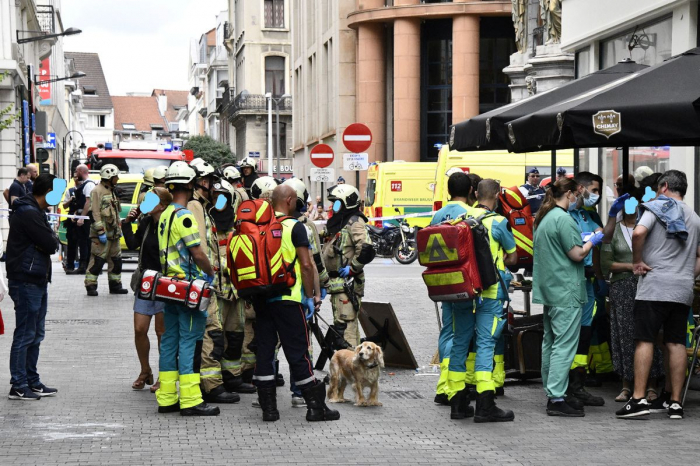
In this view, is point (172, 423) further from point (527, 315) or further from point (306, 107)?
point (306, 107)

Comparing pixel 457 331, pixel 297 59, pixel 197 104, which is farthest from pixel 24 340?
pixel 197 104

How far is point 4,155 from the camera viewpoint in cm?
3478

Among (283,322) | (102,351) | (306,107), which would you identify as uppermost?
(306,107)

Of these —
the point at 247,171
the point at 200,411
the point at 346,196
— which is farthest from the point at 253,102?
the point at 200,411

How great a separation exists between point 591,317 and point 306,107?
5061 centimetres

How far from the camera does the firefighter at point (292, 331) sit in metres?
8.42

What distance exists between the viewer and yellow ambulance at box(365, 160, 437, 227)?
29.3 meters

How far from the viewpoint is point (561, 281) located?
8.70 meters

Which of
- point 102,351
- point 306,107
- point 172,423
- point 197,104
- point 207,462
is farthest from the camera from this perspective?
point 197,104

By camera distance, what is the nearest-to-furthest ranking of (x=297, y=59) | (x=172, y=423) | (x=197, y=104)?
(x=172, y=423) < (x=297, y=59) < (x=197, y=104)

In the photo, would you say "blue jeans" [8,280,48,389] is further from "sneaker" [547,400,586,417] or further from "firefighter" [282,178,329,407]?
"sneaker" [547,400,586,417]

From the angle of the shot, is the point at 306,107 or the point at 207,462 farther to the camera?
the point at 306,107

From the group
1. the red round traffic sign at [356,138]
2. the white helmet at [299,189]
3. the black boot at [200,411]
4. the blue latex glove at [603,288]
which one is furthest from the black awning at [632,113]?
the red round traffic sign at [356,138]

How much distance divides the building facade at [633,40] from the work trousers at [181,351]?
7.28m
